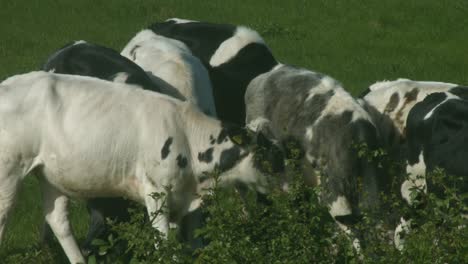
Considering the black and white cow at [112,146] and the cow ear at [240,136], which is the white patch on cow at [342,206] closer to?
the black and white cow at [112,146]

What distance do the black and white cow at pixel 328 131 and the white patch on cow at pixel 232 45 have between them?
1.59 meters

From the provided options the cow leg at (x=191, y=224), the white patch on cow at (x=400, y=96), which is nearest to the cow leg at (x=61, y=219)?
the cow leg at (x=191, y=224)

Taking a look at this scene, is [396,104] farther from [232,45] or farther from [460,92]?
[232,45]

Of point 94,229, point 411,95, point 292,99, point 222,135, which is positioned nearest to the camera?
point 222,135

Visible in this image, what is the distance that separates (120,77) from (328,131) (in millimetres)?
2058

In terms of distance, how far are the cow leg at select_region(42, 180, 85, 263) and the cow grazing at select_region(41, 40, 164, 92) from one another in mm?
1439

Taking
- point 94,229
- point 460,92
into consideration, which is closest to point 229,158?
point 94,229

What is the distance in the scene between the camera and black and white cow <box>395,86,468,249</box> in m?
9.28

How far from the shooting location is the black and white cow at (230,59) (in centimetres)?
1240

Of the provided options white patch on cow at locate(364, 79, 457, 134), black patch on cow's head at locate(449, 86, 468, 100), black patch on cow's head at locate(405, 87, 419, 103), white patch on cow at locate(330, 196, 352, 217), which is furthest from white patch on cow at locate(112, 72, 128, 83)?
black patch on cow's head at locate(449, 86, 468, 100)

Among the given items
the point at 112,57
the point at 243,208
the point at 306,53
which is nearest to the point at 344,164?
the point at 243,208

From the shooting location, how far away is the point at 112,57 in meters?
11.0

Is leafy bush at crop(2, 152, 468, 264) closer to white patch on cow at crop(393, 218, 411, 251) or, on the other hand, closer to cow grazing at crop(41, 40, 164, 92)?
white patch on cow at crop(393, 218, 411, 251)

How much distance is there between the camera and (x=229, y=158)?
9227mm
